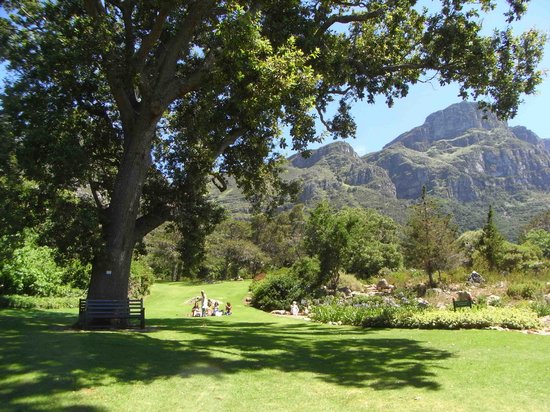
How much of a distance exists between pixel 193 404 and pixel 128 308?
7.79 metres

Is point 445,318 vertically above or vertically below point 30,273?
below

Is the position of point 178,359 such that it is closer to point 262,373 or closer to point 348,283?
point 262,373

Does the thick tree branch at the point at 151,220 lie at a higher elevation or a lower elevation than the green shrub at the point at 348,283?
higher

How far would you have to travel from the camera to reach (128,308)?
12.9 meters

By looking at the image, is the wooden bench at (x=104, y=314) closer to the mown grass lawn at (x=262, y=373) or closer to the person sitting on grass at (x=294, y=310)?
the mown grass lawn at (x=262, y=373)

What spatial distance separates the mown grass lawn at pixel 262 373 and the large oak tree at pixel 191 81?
4.51m

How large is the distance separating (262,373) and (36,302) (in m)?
Result: 15.5

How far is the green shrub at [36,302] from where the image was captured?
703 inches

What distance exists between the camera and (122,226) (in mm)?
13297

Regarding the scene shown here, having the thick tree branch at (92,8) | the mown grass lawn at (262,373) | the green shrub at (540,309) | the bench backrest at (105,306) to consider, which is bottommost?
the mown grass lawn at (262,373)

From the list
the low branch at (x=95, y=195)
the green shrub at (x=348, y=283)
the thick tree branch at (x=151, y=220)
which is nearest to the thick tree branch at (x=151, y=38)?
the low branch at (x=95, y=195)

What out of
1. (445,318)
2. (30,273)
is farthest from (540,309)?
(30,273)

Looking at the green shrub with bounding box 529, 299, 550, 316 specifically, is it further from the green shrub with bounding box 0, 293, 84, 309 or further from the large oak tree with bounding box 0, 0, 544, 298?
the green shrub with bounding box 0, 293, 84, 309

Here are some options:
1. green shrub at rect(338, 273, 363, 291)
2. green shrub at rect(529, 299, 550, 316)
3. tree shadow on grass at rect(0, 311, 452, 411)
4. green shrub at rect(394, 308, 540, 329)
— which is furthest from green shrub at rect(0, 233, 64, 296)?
green shrub at rect(529, 299, 550, 316)
